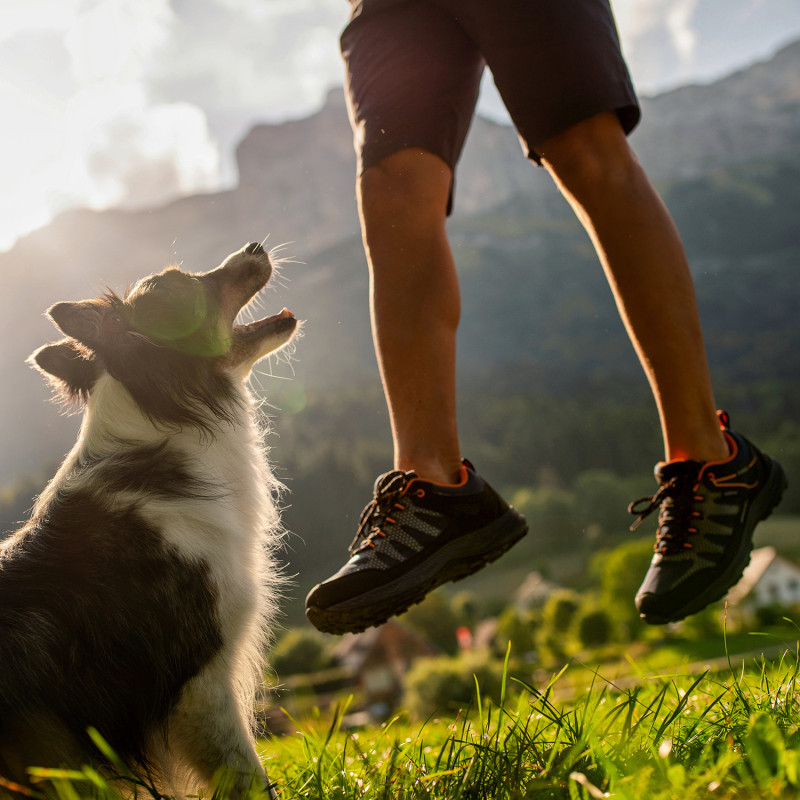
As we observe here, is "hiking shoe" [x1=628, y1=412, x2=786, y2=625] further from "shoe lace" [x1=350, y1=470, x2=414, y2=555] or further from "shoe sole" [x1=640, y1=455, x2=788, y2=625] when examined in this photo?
"shoe lace" [x1=350, y1=470, x2=414, y2=555]

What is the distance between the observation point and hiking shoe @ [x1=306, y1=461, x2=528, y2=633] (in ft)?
8.12

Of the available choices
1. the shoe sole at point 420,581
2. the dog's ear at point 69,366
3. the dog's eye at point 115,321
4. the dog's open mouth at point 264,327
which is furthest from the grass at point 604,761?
the dog's open mouth at point 264,327

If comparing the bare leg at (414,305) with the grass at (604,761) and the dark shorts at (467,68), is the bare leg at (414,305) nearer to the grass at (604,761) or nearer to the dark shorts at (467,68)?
the dark shorts at (467,68)

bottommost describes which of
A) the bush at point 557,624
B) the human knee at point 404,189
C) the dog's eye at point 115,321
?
the bush at point 557,624

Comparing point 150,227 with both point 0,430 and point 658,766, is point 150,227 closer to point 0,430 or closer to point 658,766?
point 0,430

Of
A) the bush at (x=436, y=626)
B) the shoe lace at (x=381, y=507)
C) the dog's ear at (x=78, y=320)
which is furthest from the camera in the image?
the bush at (x=436, y=626)

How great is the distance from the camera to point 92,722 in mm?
2021

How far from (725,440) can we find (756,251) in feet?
646

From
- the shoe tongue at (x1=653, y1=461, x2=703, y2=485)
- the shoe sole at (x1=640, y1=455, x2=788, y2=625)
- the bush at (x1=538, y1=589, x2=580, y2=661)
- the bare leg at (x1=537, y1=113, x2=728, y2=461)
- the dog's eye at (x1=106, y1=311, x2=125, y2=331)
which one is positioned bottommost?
the bush at (x1=538, y1=589, x2=580, y2=661)

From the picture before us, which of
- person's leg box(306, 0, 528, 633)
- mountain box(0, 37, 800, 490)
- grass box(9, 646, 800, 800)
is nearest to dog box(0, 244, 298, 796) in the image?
grass box(9, 646, 800, 800)

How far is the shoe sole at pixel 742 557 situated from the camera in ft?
7.85

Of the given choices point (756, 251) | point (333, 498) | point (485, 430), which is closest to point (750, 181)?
point (756, 251)

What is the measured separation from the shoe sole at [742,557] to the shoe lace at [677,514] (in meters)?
0.17

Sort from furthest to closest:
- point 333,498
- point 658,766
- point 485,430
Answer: point 485,430 → point 333,498 → point 658,766
